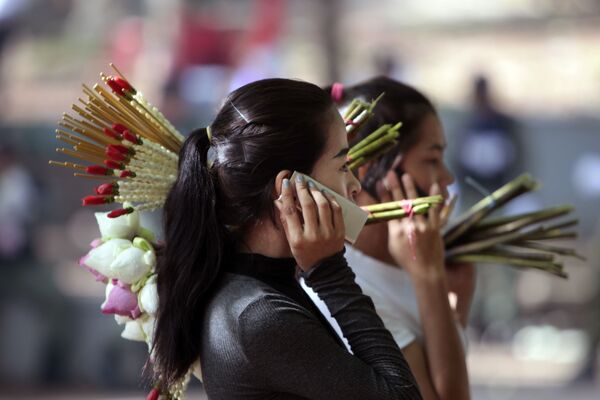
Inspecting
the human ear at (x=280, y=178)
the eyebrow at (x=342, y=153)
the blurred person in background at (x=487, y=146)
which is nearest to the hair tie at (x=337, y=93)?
the eyebrow at (x=342, y=153)

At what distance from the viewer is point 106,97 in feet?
6.82

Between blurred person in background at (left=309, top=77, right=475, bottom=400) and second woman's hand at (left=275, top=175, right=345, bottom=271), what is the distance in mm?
514

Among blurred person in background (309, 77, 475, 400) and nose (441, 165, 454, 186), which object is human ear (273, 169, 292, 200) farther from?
nose (441, 165, 454, 186)

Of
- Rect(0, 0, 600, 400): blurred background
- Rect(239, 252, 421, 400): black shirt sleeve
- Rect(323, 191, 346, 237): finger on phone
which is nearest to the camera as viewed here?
Rect(239, 252, 421, 400): black shirt sleeve

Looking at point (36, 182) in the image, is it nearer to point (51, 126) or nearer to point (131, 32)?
point (51, 126)

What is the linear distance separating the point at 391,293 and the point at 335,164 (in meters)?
0.57

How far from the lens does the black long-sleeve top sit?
71.0 inches

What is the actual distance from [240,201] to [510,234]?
3.37ft

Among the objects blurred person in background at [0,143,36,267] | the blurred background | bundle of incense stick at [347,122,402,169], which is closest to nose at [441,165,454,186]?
bundle of incense stick at [347,122,402,169]

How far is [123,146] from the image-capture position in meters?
2.04

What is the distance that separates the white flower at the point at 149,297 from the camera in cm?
206

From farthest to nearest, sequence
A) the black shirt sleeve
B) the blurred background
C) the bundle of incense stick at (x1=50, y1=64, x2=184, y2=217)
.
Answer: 1. the blurred background
2. the bundle of incense stick at (x1=50, y1=64, x2=184, y2=217)
3. the black shirt sleeve

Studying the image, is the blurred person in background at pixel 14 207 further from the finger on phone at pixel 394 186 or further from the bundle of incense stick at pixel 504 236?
the finger on phone at pixel 394 186

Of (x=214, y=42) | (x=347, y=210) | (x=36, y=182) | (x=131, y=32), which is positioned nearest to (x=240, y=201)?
(x=347, y=210)
